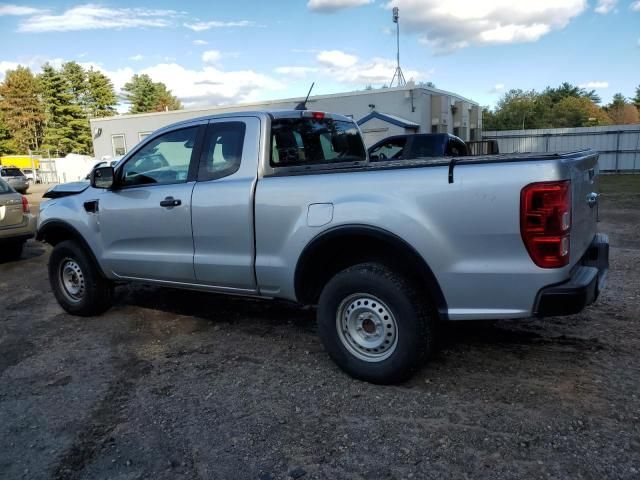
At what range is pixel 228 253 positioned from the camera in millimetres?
4059

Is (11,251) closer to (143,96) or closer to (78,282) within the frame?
(78,282)

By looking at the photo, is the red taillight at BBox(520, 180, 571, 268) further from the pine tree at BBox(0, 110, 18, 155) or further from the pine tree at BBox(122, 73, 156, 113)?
the pine tree at BBox(122, 73, 156, 113)

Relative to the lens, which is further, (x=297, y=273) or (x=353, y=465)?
(x=297, y=273)

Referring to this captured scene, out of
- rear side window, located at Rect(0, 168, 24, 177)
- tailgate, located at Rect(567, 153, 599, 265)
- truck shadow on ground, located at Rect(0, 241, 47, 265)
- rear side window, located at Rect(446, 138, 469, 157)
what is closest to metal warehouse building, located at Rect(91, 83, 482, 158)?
rear side window, located at Rect(446, 138, 469, 157)

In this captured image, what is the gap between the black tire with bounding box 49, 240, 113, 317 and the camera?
16.9ft

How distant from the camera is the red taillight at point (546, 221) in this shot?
2.79 m

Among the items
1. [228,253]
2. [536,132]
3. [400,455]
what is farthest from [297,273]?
Result: [536,132]

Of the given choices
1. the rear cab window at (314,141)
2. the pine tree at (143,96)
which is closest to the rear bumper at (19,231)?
the rear cab window at (314,141)

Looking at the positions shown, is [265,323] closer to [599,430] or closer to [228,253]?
[228,253]

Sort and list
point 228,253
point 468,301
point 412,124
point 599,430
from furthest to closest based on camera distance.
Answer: point 412,124 → point 228,253 → point 468,301 → point 599,430

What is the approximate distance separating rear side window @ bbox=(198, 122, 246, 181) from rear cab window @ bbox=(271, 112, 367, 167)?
280mm

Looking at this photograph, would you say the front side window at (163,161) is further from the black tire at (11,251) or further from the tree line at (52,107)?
the tree line at (52,107)

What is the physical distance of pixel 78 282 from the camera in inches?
212

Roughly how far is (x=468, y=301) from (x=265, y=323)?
2411 mm
